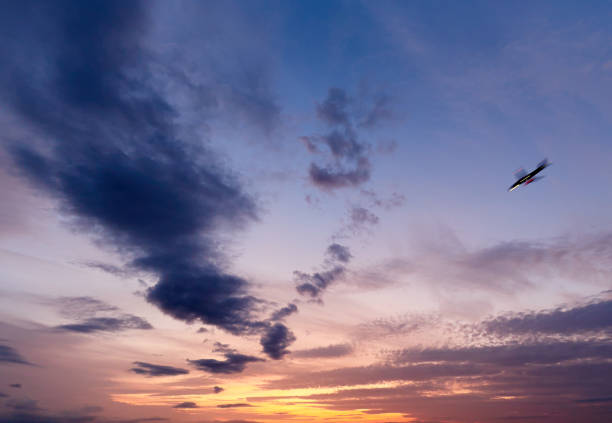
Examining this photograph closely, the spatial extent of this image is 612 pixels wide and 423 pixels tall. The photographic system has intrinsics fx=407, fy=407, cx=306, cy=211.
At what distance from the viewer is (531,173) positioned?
11962 cm
